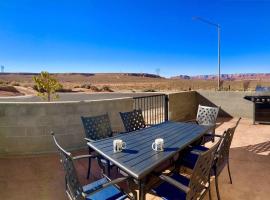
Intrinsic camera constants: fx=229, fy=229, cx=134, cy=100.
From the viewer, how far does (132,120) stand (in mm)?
3889

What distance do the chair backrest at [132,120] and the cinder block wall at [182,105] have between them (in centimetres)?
303

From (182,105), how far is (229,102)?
2.01 meters

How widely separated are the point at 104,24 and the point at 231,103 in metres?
9.41

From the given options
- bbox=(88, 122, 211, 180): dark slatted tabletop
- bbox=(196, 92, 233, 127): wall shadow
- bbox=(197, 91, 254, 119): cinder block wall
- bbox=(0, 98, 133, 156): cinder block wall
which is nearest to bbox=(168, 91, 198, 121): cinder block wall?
bbox=(196, 92, 233, 127): wall shadow

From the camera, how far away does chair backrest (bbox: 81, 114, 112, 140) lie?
3.38 meters

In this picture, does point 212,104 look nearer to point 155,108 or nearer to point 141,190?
point 155,108

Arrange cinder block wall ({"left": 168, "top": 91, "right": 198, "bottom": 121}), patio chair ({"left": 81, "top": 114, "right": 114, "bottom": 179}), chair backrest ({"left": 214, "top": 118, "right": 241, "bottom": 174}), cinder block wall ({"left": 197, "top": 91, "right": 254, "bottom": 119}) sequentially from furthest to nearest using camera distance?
cinder block wall ({"left": 197, "top": 91, "right": 254, "bottom": 119})
cinder block wall ({"left": 168, "top": 91, "right": 198, "bottom": 121})
patio chair ({"left": 81, "top": 114, "right": 114, "bottom": 179})
chair backrest ({"left": 214, "top": 118, "right": 241, "bottom": 174})

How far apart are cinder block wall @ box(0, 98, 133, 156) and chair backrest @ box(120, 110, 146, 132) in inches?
51.5

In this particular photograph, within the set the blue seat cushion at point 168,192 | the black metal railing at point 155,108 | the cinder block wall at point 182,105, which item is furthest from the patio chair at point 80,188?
the cinder block wall at point 182,105

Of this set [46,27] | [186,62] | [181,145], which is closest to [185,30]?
[46,27]

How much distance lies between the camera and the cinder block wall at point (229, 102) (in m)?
8.09

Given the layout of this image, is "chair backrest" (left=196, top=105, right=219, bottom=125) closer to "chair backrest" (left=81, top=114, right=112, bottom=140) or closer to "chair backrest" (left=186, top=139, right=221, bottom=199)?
"chair backrest" (left=81, top=114, right=112, bottom=140)

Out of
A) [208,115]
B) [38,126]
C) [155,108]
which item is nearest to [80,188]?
[38,126]

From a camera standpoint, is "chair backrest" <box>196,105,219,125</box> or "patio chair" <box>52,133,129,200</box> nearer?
"patio chair" <box>52,133,129,200</box>
